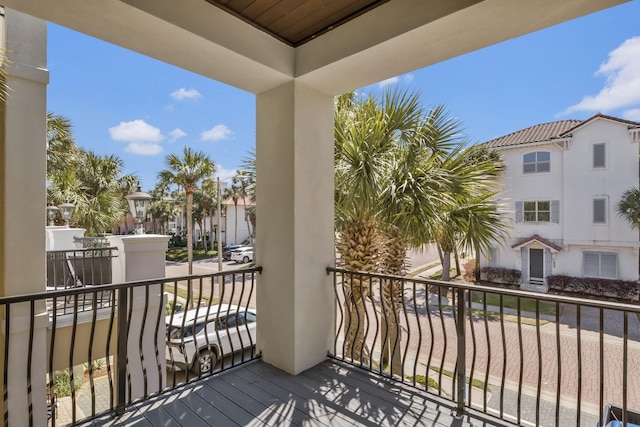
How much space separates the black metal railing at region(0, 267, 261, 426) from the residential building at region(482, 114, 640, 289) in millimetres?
9768

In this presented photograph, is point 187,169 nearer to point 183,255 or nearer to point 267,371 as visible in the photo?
point 267,371

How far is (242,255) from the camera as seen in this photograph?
2339cm

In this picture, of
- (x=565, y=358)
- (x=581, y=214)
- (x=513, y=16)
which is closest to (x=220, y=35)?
(x=513, y=16)

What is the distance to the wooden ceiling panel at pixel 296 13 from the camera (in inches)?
92.3

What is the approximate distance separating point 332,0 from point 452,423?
3063 mm

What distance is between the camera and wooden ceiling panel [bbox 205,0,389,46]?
92.3 inches

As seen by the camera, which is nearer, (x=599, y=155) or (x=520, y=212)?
(x=599, y=155)

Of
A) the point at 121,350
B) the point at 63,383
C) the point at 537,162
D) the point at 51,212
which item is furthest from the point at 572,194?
the point at 63,383

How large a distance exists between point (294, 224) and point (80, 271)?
16.0ft

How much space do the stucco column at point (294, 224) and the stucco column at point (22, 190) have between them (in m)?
2.31

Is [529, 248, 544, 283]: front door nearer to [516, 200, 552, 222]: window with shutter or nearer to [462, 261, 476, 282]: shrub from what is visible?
[516, 200, 552, 222]: window with shutter

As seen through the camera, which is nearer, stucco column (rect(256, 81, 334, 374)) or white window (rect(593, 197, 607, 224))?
stucco column (rect(256, 81, 334, 374))

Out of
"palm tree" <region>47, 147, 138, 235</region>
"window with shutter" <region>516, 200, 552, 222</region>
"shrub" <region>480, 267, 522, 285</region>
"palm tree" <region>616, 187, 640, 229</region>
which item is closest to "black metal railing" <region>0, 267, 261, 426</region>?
"palm tree" <region>47, 147, 138, 235</region>

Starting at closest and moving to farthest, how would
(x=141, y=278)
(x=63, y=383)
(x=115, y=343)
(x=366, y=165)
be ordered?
(x=366, y=165) < (x=141, y=278) < (x=115, y=343) < (x=63, y=383)
